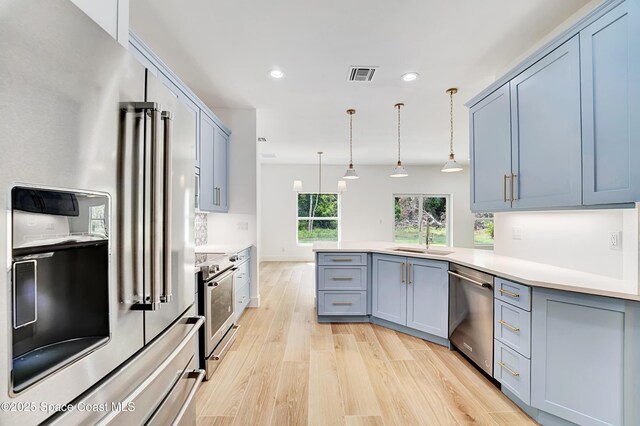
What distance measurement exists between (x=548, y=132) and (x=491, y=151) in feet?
1.93

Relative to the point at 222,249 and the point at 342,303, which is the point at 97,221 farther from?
the point at 342,303

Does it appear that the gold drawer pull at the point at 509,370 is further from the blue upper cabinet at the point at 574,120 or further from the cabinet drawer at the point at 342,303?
the cabinet drawer at the point at 342,303

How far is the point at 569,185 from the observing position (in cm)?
176

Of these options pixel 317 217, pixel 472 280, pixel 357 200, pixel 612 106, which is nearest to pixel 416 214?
pixel 357 200

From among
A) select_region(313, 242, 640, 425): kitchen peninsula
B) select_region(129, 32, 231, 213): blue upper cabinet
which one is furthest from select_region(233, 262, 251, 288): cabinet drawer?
select_region(313, 242, 640, 425): kitchen peninsula

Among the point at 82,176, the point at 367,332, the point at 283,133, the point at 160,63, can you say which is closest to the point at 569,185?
the point at 367,332

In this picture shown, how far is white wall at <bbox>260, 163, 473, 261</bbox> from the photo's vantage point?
25.7 feet

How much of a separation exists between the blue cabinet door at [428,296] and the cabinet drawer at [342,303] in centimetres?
57

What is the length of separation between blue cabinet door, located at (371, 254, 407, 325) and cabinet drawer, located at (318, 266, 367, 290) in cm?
14

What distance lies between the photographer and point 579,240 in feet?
6.52

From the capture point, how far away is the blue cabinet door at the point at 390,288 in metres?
2.96

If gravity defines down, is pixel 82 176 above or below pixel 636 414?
above

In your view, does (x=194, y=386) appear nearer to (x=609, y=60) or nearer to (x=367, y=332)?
(x=367, y=332)

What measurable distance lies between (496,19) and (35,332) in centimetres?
294
